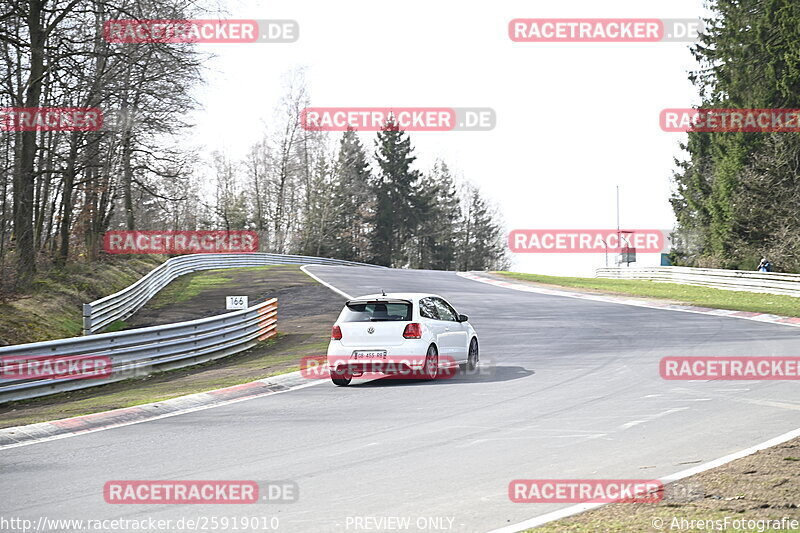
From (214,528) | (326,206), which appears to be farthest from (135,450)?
(326,206)

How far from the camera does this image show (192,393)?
13.6m

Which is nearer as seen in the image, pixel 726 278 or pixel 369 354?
pixel 369 354

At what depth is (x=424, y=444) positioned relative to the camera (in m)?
9.18

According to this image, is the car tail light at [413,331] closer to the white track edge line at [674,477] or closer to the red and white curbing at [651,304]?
the white track edge line at [674,477]

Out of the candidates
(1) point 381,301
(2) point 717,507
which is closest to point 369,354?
(1) point 381,301

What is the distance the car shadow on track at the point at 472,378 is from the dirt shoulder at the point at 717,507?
23.9 ft

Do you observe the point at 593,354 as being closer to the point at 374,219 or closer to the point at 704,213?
the point at 704,213

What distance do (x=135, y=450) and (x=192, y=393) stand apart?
4.35m

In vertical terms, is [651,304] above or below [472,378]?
above

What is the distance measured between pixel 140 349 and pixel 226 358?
10.5 ft

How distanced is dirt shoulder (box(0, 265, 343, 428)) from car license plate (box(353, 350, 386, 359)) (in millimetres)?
2158

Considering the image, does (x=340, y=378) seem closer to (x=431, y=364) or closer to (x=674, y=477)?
(x=431, y=364)

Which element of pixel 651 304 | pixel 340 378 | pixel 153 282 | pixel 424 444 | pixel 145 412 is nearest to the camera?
pixel 424 444

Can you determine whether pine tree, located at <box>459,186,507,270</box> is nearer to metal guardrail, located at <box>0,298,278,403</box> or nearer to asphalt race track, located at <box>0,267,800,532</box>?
metal guardrail, located at <box>0,298,278,403</box>
